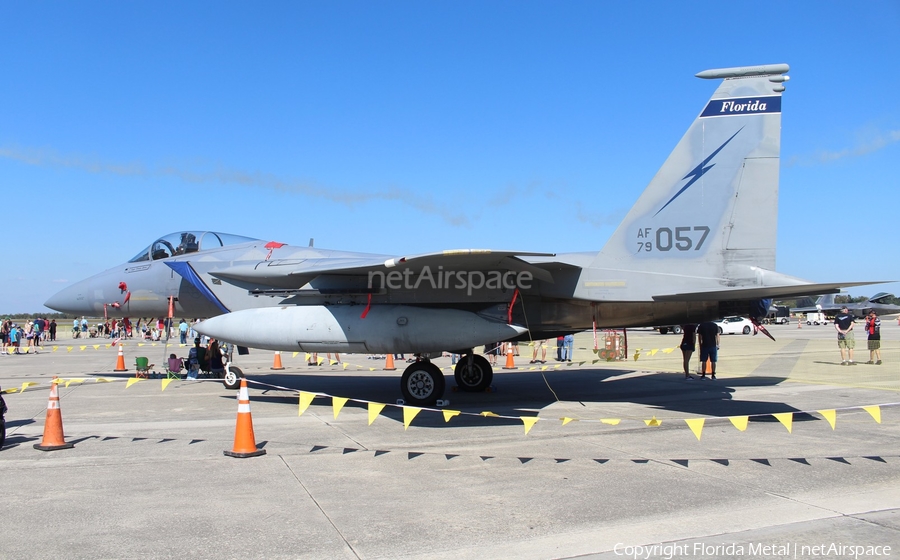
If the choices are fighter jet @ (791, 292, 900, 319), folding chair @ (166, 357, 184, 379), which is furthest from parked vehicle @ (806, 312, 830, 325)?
folding chair @ (166, 357, 184, 379)

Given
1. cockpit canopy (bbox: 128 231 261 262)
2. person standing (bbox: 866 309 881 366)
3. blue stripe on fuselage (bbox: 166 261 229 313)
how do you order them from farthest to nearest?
person standing (bbox: 866 309 881 366) < cockpit canopy (bbox: 128 231 261 262) < blue stripe on fuselage (bbox: 166 261 229 313)

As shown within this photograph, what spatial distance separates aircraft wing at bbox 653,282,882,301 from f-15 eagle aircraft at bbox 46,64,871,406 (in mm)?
50

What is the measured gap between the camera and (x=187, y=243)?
1356cm

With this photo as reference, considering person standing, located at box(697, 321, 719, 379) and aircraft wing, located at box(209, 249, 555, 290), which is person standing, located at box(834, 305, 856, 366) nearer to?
person standing, located at box(697, 321, 719, 379)

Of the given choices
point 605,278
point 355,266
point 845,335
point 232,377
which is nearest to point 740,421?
point 605,278

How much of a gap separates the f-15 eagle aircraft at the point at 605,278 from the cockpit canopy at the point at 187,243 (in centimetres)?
226

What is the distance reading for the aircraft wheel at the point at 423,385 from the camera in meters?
10.8

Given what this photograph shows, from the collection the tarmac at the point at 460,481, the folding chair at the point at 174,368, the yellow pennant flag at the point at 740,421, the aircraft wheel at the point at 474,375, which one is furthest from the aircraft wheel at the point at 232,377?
the yellow pennant flag at the point at 740,421

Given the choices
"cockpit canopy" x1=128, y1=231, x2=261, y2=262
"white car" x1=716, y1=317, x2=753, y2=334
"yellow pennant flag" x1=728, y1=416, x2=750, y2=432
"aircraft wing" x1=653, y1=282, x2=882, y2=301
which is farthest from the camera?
"white car" x1=716, y1=317, x2=753, y2=334

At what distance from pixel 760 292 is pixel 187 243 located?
10971mm

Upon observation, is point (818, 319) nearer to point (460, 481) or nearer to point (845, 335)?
point (845, 335)

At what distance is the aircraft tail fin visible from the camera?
402 inches

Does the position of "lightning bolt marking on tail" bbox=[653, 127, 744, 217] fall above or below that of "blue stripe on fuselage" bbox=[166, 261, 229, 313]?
above

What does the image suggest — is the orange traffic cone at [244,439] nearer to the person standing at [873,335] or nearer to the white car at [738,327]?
the person standing at [873,335]
